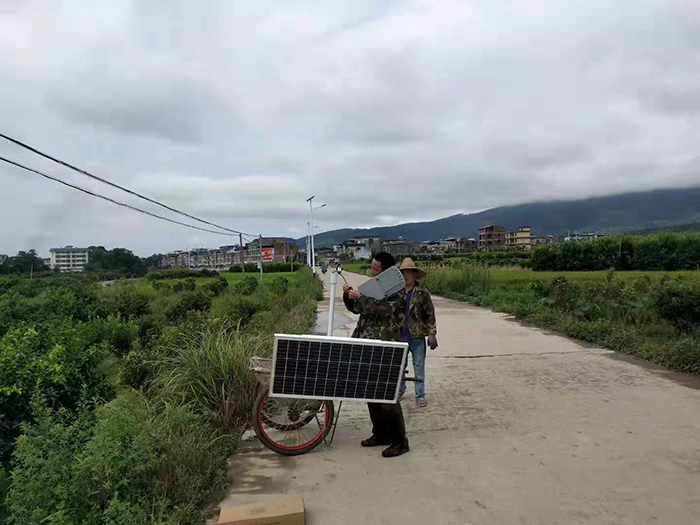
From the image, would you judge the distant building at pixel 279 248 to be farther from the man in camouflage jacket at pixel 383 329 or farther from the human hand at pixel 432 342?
the man in camouflage jacket at pixel 383 329

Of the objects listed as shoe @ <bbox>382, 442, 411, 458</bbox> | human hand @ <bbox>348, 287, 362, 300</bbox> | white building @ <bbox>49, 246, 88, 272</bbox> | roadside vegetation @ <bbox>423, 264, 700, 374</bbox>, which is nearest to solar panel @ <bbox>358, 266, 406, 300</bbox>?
human hand @ <bbox>348, 287, 362, 300</bbox>

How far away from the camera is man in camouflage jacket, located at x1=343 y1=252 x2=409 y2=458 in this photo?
430 centimetres

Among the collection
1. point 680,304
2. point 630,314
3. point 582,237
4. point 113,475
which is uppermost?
point 582,237

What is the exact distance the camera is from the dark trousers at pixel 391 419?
4.30 m

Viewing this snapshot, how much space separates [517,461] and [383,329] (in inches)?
63.0

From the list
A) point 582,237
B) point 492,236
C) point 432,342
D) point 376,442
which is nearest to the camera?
point 376,442

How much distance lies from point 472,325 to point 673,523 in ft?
31.7

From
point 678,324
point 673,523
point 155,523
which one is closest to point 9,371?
point 155,523

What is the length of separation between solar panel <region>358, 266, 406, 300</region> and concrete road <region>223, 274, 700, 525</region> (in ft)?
4.71

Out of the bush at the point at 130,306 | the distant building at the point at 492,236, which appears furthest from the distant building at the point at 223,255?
the distant building at the point at 492,236

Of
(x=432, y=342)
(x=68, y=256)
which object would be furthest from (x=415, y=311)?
(x=68, y=256)

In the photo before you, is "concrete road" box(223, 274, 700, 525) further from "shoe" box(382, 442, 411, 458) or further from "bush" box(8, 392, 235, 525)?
"bush" box(8, 392, 235, 525)

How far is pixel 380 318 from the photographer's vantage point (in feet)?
15.3

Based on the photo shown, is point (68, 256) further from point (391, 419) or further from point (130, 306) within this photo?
point (391, 419)
